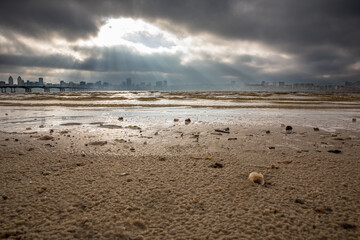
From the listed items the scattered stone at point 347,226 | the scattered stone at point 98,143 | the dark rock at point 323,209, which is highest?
the scattered stone at point 98,143

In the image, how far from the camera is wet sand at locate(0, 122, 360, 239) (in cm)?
244

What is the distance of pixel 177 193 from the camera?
10.8ft

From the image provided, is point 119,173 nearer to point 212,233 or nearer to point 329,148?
point 212,233

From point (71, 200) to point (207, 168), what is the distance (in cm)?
254

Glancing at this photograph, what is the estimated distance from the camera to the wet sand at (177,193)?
2439mm

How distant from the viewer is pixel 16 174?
13.1ft

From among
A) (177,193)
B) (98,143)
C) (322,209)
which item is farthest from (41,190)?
(322,209)

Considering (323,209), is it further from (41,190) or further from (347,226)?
(41,190)

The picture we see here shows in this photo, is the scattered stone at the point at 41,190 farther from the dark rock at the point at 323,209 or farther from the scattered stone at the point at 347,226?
the scattered stone at the point at 347,226

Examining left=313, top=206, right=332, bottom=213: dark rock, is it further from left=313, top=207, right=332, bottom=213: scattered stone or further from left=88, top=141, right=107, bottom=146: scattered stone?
left=88, top=141, right=107, bottom=146: scattered stone

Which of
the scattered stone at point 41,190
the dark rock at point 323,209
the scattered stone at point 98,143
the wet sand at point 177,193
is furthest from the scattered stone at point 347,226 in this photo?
the scattered stone at point 98,143

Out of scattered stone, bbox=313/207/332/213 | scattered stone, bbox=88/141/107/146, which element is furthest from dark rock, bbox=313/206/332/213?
scattered stone, bbox=88/141/107/146

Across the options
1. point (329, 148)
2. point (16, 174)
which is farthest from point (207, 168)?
point (329, 148)

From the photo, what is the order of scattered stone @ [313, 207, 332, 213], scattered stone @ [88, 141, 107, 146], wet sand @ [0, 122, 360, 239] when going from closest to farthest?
1. wet sand @ [0, 122, 360, 239]
2. scattered stone @ [313, 207, 332, 213]
3. scattered stone @ [88, 141, 107, 146]
